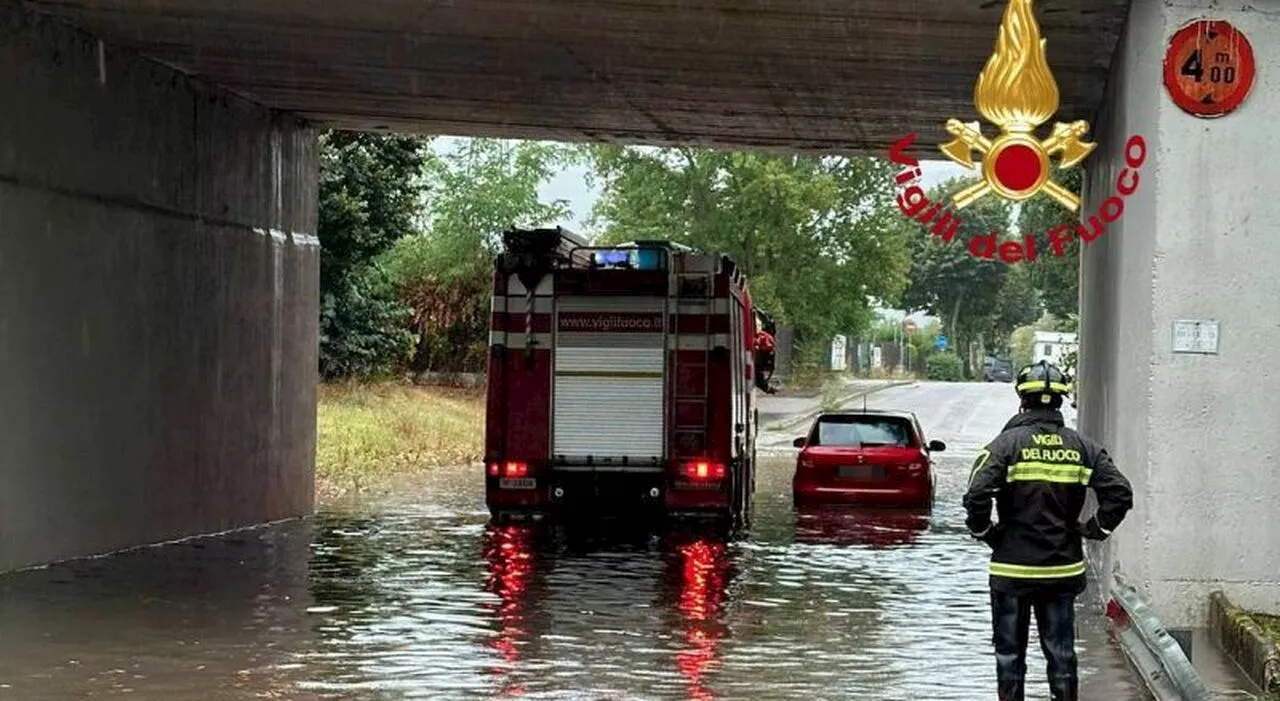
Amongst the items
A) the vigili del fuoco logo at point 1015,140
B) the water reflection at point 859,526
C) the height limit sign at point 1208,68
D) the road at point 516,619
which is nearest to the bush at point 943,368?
the water reflection at point 859,526

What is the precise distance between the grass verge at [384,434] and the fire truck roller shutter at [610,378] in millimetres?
7471

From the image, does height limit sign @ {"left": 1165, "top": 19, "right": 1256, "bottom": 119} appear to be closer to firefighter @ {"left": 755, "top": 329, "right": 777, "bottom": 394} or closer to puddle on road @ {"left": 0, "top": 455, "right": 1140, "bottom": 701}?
puddle on road @ {"left": 0, "top": 455, "right": 1140, "bottom": 701}

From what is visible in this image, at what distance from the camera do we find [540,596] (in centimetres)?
1405

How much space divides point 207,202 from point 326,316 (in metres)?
20.6

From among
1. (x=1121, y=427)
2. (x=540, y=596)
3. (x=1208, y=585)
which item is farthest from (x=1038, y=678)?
(x=540, y=596)

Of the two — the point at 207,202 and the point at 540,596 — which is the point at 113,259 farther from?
the point at 540,596

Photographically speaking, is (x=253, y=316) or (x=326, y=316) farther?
(x=326, y=316)

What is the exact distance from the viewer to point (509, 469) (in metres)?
19.0

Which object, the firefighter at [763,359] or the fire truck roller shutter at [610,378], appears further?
the firefighter at [763,359]

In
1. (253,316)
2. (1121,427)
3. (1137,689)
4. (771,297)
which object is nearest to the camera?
(1137,689)

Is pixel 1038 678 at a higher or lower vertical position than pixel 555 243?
lower

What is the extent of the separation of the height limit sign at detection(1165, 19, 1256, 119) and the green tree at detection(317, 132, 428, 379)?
24.2 m

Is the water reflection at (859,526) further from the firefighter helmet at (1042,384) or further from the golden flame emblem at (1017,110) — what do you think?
the firefighter helmet at (1042,384)

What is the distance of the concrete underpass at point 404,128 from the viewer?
1157cm
